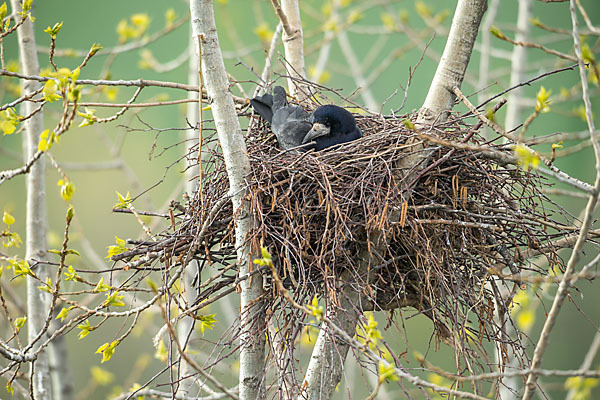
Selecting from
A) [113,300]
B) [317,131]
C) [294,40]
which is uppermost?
[294,40]

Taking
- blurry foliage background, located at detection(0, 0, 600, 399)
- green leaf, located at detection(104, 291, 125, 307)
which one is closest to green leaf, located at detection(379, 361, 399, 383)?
green leaf, located at detection(104, 291, 125, 307)

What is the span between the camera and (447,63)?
2432 millimetres

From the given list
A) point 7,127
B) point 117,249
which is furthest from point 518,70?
point 7,127

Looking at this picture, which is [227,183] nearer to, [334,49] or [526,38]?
[526,38]

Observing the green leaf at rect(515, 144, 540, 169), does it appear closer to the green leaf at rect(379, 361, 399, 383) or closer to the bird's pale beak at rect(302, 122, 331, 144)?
the green leaf at rect(379, 361, 399, 383)

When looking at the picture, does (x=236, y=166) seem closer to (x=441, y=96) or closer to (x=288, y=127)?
(x=288, y=127)

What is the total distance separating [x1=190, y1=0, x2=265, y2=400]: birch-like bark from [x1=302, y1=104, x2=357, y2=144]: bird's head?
78 centimetres

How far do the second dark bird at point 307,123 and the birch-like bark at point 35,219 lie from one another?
4.11 feet

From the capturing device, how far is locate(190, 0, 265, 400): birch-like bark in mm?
2123

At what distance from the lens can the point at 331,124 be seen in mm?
2979

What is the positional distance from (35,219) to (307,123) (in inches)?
63.1

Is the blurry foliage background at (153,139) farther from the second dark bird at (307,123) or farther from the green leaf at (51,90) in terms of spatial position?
the green leaf at (51,90)

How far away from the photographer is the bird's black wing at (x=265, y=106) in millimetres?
2955

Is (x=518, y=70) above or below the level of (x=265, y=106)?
above
